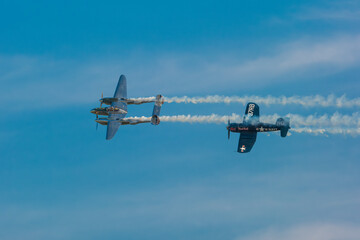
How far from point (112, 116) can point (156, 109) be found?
786 centimetres

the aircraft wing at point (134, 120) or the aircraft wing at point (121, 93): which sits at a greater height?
the aircraft wing at point (121, 93)

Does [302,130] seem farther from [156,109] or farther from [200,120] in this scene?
[156,109]

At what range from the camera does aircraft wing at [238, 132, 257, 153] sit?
371 feet

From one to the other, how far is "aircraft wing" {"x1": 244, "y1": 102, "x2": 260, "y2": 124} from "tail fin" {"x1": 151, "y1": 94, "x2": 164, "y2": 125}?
591 inches

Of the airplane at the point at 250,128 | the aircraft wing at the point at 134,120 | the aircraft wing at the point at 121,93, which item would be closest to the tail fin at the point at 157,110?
the aircraft wing at the point at 134,120

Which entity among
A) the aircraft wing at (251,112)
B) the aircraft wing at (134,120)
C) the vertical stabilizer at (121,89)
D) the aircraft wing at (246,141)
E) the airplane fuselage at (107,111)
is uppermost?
the vertical stabilizer at (121,89)

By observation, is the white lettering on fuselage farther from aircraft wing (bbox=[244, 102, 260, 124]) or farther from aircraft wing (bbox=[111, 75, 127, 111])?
aircraft wing (bbox=[111, 75, 127, 111])

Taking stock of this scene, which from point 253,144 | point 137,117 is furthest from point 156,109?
point 253,144

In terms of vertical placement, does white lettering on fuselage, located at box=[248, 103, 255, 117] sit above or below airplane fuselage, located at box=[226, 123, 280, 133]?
above

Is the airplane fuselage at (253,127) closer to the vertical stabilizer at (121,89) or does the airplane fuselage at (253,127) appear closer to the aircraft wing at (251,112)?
the aircraft wing at (251,112)

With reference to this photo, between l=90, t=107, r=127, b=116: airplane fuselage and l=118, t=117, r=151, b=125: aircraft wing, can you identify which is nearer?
l=118, t=117, r=151, b=125: aircraft wing

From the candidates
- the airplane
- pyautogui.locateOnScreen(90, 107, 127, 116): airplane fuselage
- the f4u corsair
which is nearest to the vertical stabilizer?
the f4u corsair

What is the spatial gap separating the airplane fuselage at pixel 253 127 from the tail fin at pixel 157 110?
1238 centimetres

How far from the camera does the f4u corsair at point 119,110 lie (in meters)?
120
